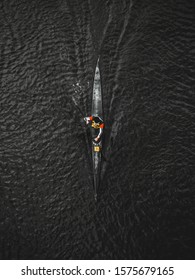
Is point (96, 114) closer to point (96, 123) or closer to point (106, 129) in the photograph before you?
point (106, 129)

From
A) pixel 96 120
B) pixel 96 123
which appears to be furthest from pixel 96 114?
pixel 96 123

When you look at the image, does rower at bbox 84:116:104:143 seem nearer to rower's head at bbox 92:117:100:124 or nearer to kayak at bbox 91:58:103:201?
rower's head at bbox 92:117:100:124

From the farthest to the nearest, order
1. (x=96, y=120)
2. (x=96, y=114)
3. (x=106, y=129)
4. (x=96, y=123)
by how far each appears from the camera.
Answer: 1. (x=96, y=114)
2. (x=106, y=129)
3. (x=96, y=120)
4. (x=96, y=123)

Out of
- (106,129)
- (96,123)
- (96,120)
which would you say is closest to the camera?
(96,123)

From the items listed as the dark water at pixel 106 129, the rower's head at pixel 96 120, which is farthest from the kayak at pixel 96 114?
the rower's head at pixel 96 120

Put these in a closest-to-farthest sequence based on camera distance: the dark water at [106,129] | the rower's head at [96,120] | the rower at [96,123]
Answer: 1. the dark water at [106,129]
2. the rower at [96,123]
3. the rower's head at [96,120]

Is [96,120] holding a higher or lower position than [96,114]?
lower

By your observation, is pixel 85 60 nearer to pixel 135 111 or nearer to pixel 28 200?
pixel 135 111

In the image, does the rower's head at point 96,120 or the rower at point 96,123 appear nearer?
the rower at point 96,123

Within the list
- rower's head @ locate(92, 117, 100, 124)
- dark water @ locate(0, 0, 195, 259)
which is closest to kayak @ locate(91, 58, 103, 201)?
dark water @ locate(0, 0, 195, 259)

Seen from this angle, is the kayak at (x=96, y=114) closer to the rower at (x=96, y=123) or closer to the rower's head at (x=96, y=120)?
the rower at (x=96, y=123)
